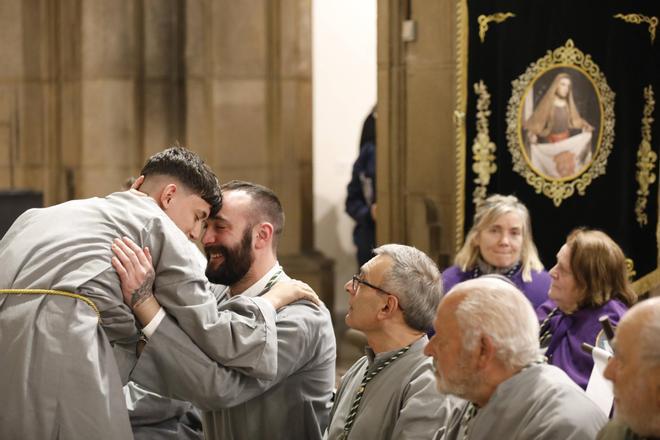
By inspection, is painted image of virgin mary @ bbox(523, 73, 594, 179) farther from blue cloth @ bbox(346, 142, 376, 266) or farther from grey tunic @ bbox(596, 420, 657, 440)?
grey tunic @ bbox(596, 420, 657, 440)

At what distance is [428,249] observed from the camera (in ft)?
24.0

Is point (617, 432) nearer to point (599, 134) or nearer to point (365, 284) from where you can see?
point (365, 284)

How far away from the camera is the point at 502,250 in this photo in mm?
6223

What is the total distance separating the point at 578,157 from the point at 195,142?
9.76ft

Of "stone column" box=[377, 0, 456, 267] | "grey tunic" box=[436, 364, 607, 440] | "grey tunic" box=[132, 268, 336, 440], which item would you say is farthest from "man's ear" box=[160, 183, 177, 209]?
"stone column" box=[377, 0, 456, 267]

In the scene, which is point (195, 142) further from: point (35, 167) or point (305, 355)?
point (305, 355)

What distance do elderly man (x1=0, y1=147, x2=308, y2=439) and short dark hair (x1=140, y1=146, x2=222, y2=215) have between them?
0.11m

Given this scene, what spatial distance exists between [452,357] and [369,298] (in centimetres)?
59

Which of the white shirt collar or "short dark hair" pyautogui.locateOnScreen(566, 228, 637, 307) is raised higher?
the white shirt collar

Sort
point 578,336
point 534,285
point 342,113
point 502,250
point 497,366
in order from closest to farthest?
1. point 497,366
2. point 578,336
3. point 534,285
4. point 502,250
5. point 342,113

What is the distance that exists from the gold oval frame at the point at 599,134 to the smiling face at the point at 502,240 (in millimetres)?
693

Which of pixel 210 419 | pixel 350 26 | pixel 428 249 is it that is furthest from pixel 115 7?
pixel 210 419

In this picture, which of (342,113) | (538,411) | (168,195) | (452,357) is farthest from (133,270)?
(342,113)

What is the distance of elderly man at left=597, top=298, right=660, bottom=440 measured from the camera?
2736 mm
